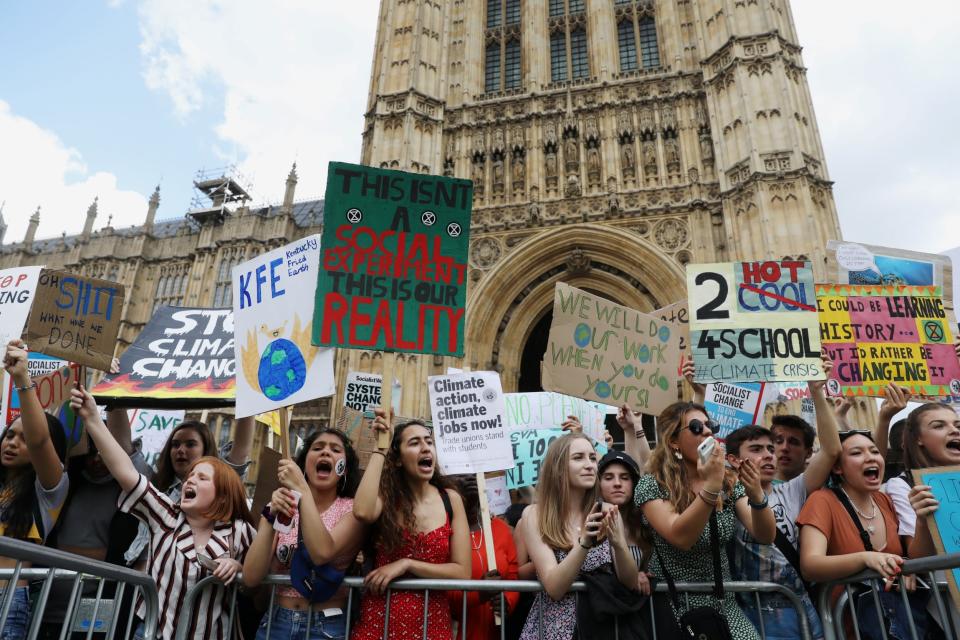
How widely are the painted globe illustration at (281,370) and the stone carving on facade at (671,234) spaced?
13.9 metres

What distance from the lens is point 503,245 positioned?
1759 centimetres

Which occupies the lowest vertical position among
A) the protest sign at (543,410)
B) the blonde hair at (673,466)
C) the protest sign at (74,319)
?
the blonde hair at (673,466)

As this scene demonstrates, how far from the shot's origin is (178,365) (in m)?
6.30

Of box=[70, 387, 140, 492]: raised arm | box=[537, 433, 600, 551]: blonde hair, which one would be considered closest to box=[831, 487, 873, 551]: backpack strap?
box=[537, 433, 600, 551]: blonde hair

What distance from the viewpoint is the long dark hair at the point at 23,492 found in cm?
346

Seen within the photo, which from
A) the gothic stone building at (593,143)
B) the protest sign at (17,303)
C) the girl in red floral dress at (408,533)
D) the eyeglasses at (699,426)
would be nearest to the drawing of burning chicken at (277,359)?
the girl in red floral dress at (408,533)

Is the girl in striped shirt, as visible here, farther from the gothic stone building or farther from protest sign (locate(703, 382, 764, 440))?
the gothic stone building

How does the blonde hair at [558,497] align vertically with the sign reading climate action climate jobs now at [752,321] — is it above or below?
below

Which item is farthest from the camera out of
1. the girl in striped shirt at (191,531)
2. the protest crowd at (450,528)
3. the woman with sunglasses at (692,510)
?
the girl in striped shirt at (191,531)

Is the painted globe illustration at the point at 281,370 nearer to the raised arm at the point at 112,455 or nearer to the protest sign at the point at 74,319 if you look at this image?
the raised arm at the point at 112,455

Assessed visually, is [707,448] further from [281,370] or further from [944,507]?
[281,370]

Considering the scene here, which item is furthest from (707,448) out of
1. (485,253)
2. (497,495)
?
(485,253)

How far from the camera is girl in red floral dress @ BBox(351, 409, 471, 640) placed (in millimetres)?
3018

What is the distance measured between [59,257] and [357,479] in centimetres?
3598
